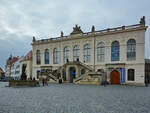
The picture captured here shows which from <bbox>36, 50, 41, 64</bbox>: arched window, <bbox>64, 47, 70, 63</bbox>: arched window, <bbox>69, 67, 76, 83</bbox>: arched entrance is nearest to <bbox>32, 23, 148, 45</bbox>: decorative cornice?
<bbox>64, 47, 70, 63</bbox>: arched window

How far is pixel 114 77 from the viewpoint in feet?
110

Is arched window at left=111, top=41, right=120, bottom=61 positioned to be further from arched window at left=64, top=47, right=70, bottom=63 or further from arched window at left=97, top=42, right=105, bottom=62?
arched window at left=64, top=47, right=70, bottom=63

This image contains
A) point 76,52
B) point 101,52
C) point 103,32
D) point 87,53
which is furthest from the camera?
point 76,52

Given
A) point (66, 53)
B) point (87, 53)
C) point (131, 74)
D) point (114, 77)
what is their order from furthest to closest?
1. point (66, 53)
2. point (87, 53)
3. point (114, 77)
4. point (131, 74)

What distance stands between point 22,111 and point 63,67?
3042cm

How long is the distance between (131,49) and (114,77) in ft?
22.4

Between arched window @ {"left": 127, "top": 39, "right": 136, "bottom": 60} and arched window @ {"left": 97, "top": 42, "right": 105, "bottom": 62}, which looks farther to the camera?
arched window @ {"left": 97, "top": 42, "right": 105, "bottom": 62}

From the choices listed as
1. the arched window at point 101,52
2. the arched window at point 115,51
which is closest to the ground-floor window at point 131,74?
the arched window at point 115,51

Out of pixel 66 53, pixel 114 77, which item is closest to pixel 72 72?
pixel 66 53

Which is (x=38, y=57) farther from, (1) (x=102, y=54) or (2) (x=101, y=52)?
(1) (x=102, y=54)

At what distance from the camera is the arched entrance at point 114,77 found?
33.3 m

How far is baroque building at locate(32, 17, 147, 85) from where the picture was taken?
104 feet

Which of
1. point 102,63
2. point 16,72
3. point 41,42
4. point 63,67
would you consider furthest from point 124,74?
point 16,72

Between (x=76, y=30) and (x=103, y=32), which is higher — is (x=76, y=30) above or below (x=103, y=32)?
above
